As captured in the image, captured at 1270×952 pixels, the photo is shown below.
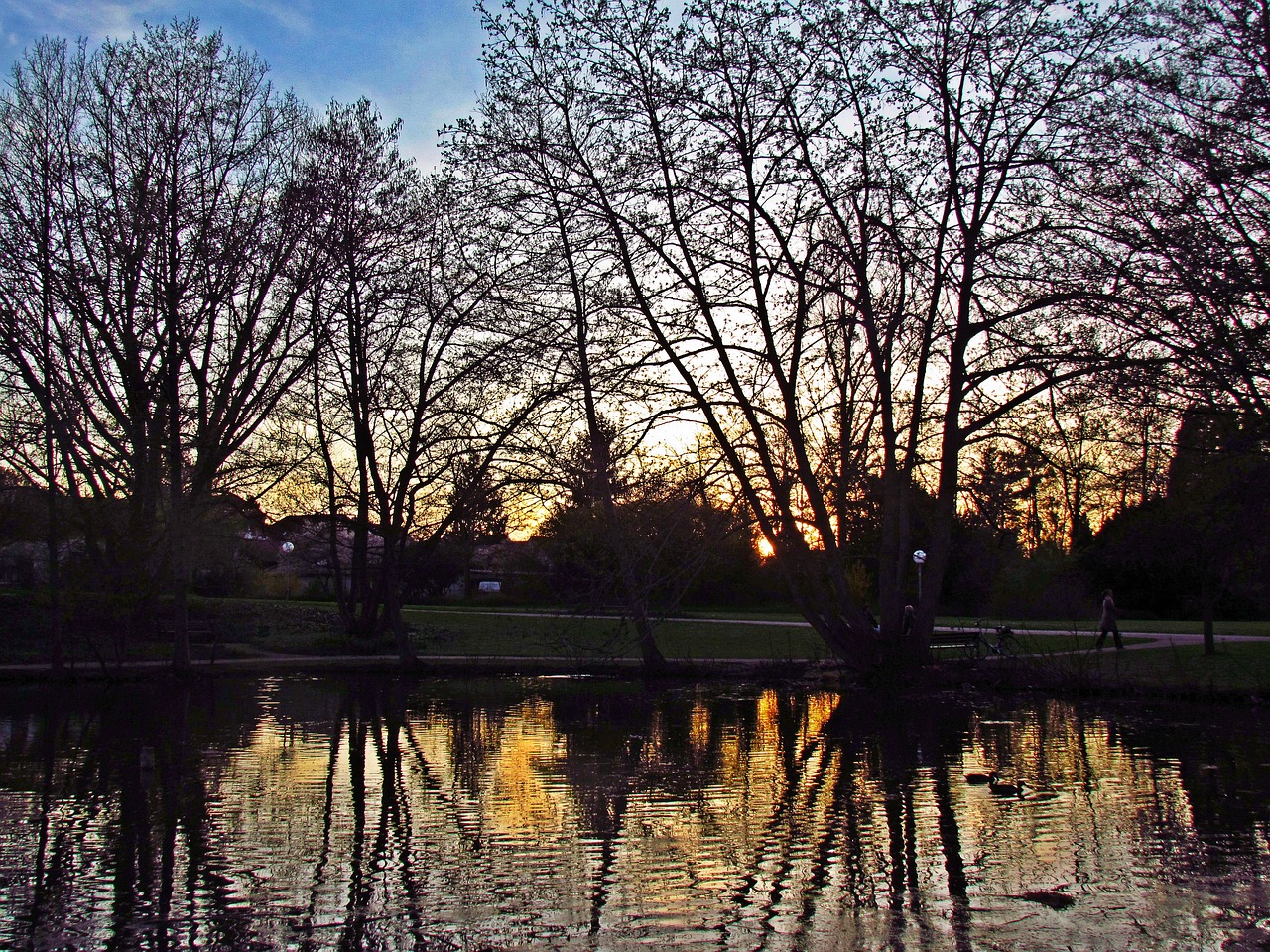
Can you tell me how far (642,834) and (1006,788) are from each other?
11.6ft

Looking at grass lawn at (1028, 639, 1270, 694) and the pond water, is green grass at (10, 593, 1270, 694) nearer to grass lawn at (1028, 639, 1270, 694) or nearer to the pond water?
grass lawn at (1028, 639, 1270, 694)

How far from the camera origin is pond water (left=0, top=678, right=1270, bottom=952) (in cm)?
591

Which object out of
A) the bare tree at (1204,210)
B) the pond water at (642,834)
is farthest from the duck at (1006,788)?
the bare tree at (1204,210)

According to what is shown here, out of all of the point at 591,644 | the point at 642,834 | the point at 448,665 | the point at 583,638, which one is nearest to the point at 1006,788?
the point at 642,834

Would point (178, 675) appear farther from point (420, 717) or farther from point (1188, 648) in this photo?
point (1188, 648)

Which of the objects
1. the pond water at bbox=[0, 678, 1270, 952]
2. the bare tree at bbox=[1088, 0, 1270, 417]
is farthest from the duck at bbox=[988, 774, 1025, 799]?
the bare tree at bbox=[1088, 0, 1270, 417]

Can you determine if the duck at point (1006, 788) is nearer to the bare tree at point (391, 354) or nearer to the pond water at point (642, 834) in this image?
the pond water at point (642, 834)

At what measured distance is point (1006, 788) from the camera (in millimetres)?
9742

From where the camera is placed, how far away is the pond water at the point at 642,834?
19.4ft

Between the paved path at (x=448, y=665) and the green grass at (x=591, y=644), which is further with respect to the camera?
the paved path at (x=448, y=665)

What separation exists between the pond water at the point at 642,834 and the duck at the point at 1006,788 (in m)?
0.15

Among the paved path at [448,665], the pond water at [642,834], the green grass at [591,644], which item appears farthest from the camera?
the paved path at [448,665]

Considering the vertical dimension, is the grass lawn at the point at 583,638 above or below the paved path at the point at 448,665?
above

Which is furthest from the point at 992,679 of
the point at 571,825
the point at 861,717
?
the point at 571,825
